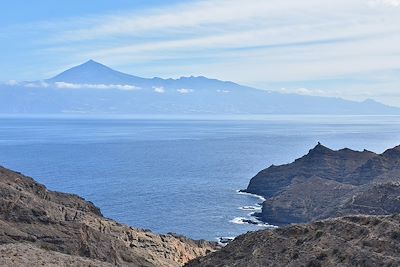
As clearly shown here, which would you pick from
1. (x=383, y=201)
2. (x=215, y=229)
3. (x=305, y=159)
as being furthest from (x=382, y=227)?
(x=305, y=159)

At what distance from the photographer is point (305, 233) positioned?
1853 inches

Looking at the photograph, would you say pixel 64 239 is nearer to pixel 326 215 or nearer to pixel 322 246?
pixel 322 246

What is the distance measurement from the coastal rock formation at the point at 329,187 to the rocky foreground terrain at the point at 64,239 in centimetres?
3531

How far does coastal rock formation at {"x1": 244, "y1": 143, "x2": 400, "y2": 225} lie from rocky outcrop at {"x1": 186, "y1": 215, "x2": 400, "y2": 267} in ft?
182

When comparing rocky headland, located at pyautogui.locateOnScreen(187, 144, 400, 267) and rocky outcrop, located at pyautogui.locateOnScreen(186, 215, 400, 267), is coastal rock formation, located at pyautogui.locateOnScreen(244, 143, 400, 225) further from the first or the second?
rocky outcrop, located at pyautogui.locateOnScreen(186, 215, 400, 267)

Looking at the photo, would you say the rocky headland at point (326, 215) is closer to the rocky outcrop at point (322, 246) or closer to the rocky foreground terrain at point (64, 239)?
the rocky outcrop at point (322, 246)

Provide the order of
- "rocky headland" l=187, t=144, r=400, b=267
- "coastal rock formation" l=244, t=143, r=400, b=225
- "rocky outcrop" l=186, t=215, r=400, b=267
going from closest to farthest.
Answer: "rocky outcrop" l=186, t=215, r=400, b=267 → "rocky headland" l=187, t=144, r=400, b=267 → "coastal rock formation" l=244, t=143, r=400, b=225

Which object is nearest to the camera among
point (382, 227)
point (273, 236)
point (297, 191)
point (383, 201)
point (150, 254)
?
point (382, 227)

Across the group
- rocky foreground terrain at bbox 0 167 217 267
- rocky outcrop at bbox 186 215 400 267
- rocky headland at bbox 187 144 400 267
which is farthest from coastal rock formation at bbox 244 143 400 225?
rocky outcrop at bbox 186 215 400 267

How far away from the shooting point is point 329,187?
132 metres

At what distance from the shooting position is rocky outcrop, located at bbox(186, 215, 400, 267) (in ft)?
135

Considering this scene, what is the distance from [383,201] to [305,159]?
6154 centimetres

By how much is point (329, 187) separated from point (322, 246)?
296ft

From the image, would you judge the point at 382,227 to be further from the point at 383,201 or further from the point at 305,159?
the point at 305,159
